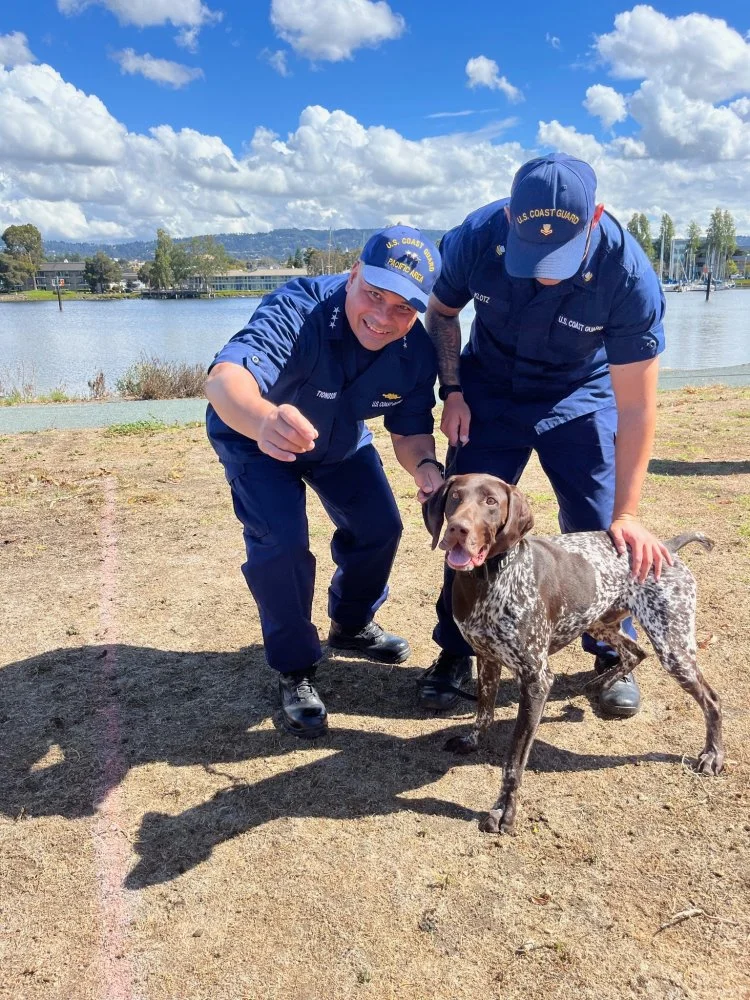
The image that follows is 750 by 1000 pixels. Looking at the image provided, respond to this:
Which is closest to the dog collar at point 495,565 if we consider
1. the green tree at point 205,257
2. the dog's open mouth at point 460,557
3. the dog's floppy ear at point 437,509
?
the dog's floppy ear at point 437,509

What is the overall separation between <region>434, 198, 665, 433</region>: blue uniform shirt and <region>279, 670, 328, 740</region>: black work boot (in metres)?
1.82

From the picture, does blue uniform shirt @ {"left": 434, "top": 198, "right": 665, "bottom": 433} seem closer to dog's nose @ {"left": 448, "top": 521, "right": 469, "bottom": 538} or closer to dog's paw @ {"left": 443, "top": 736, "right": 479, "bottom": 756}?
dog's nose @ {"left": 448, "top": 521, "right": 469, "bottom": 538}

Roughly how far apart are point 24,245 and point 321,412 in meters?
170

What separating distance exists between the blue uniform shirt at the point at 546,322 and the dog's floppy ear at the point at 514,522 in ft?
3.78

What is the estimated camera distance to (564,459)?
438 cm

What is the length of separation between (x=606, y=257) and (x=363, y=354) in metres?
1.33

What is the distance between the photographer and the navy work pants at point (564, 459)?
435cm

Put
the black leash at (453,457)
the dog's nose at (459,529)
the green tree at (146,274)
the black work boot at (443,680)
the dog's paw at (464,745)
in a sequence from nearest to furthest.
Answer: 1. the dog's nose at (459,529)
2. the dog's paw at (464,745)
3. the black work boot at (443,680)
4. the black leash at (453,457)
5. the green tree at (146,274)

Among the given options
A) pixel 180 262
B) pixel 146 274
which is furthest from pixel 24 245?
pixel 180 262

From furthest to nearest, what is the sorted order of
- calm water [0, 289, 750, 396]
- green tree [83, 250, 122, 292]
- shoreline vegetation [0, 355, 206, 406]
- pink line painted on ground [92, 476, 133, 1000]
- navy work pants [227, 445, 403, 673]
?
1. green tree [83, 250, 122, 292]
2. calm water [0, 289, 750, 396]
3. shoreline vegetation [0, 355, 206, 406]
4. navy work pants [227, 445, 403, 673]
5. pink line painted on ground [92, 476, 133, 1000]

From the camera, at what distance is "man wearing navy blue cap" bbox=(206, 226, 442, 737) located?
3.78m

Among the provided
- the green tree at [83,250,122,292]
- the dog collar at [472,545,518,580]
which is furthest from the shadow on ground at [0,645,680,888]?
the green tree at [83,250,122,292]

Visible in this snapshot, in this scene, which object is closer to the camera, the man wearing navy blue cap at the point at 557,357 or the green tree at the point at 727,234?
the man wearing navy blue cap at the point at 557,357

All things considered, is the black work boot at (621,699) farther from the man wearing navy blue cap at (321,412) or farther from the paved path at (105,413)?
the paved path at (105,413)
